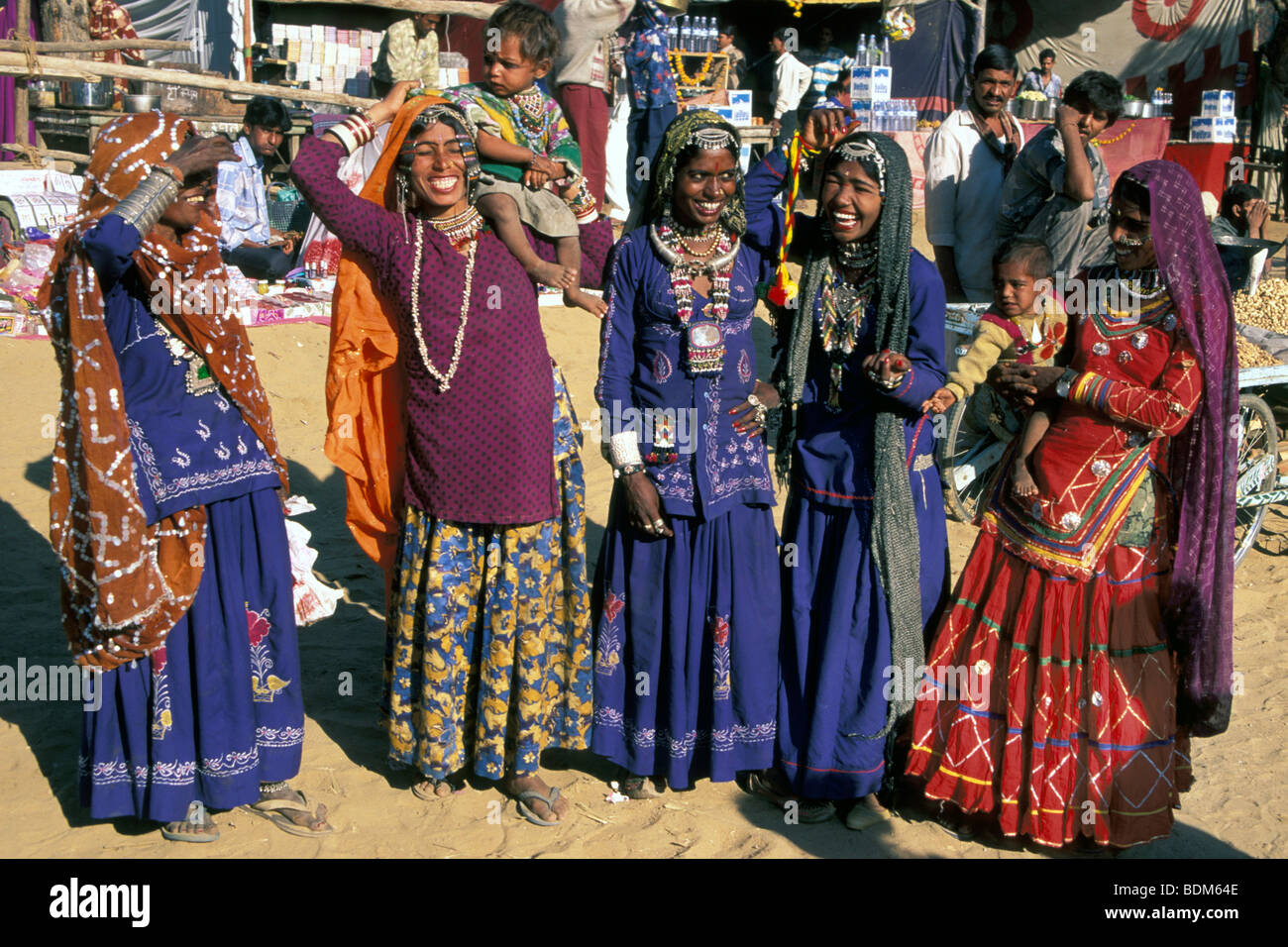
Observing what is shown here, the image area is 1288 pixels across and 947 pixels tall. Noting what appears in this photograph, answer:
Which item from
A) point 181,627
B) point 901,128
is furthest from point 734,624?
point 901,128

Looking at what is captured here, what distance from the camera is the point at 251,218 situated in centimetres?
940

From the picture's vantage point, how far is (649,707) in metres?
3.81

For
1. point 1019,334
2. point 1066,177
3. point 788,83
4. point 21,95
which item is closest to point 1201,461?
point 1019,334

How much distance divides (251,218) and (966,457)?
20.0 feet

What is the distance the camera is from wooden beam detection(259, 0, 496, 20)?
1373cm

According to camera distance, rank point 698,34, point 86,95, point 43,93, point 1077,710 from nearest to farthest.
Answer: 1. point 1077,710
2. point 86,95
3. point 43,93
4. point 698,34

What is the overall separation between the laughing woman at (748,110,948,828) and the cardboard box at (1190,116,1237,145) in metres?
15.8

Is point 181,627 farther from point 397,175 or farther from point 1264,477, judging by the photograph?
point 1264,477

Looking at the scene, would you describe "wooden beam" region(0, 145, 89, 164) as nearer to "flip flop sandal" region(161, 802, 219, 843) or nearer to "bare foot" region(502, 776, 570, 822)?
"flip flop sandal" region(161, 802, 219, 843)

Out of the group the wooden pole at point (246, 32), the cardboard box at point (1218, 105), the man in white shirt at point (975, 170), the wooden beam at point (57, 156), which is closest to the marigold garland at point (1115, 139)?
the cardboard box at point (1218, 105)

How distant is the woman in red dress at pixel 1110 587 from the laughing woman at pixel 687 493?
0.70m

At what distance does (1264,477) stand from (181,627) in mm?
5351

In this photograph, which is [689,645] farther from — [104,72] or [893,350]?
[104,72]

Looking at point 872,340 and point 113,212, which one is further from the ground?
point 113,212
